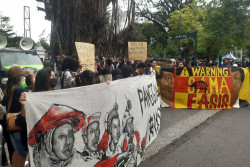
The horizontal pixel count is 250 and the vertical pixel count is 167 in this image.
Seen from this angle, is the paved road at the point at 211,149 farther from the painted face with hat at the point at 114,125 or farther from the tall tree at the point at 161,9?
the tall tree at the point at 161,9

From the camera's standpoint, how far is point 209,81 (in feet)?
27.2

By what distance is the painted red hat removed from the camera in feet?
7.80

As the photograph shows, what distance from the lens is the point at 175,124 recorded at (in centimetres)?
619

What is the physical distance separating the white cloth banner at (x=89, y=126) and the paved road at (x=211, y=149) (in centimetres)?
48

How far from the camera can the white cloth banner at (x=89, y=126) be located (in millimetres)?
2404

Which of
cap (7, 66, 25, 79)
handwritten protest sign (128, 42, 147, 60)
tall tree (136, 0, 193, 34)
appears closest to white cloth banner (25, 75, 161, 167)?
cap (7, 66, 25, 79)

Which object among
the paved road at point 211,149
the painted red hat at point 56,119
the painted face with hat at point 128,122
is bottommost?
the paved road at point 211,149

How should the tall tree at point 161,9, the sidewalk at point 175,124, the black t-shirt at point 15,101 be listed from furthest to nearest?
the tall tree at point 161,9 → the sidewalk at point 175,124 → the black t-shirt at point 15,101

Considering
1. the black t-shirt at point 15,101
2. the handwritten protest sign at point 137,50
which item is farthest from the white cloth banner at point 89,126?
the handwritten protest sign at point 137,50

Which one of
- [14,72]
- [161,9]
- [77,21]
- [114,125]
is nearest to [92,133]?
[114,125]

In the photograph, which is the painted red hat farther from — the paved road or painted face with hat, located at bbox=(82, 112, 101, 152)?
the paved road

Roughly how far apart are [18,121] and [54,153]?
66 centimetres

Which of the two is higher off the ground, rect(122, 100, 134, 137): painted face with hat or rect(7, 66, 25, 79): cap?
rect(7, 66, 25, 79): cap

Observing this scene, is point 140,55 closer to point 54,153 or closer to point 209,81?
point 209,81
